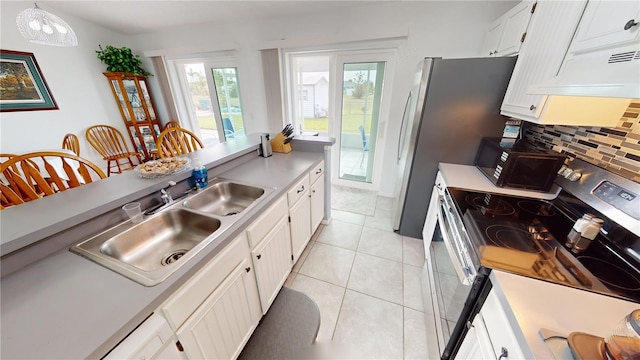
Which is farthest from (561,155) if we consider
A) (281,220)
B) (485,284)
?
(281,220)

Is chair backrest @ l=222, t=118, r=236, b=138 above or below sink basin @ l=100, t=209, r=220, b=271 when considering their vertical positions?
above

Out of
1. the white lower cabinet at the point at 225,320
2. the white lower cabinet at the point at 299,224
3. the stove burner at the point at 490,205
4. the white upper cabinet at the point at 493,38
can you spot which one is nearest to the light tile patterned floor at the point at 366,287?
the white lower cabinet at the point at 299,224

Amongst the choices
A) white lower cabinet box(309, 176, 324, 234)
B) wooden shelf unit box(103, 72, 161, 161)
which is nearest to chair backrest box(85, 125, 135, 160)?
wooden shelf unit box(103, 72, 161, 161)

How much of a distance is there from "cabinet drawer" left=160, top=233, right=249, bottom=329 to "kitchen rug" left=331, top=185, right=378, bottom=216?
184 cm

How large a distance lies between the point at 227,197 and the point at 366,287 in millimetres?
1310

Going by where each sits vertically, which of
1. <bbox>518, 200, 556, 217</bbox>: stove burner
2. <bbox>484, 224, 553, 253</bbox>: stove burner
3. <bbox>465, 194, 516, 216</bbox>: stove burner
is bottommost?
<bbox>484, 224, 553, 253</bbox>: stove burner

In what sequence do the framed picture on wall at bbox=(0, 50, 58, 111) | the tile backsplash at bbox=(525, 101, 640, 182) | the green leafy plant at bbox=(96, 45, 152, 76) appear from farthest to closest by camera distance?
the green leafy plant at bbox=(96, 45, 152, 76) → the framed picture on wall at bbox=(0, 50, 58, 111) → the tile backsplash at bbox=(525, 101, 640, 182)

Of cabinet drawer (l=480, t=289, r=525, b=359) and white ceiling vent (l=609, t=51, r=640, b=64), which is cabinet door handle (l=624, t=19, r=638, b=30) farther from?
cabinet drawer (l=480, t=289, r=525, b=359)

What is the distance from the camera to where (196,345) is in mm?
827

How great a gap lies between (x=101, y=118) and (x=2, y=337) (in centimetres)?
414

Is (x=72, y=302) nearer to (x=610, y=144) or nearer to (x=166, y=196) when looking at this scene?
(x=166, y=196)

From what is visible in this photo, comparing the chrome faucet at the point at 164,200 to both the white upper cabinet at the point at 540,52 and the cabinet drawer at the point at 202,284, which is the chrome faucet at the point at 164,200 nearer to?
the cabinet drawer at the point at 202,284

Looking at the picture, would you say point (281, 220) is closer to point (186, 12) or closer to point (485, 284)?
point (485, 284)

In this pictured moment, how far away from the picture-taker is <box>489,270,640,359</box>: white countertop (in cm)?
56
